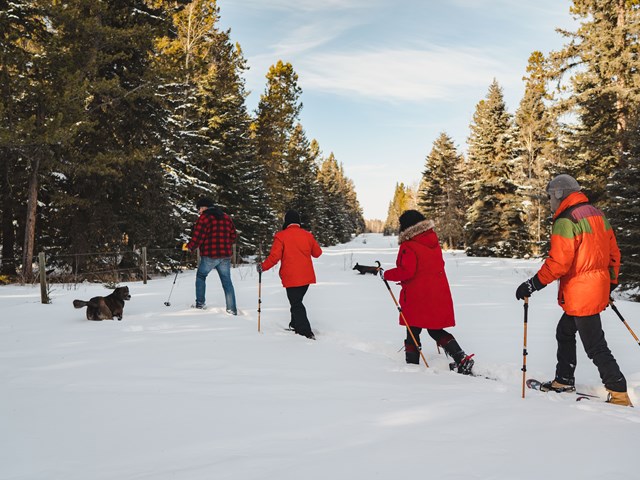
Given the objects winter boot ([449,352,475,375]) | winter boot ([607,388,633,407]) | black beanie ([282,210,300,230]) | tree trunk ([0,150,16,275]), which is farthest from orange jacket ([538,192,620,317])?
tree trunk ([0,150,16,275])

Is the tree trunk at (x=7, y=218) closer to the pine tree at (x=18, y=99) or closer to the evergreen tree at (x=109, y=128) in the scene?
the pine tree at (x=18, y=99)

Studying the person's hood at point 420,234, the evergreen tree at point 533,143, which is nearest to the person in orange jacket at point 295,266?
the person's hood at point 420,234

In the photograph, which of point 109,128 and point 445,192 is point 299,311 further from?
point 445,192

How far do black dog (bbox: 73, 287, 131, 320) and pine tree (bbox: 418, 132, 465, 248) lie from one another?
35.7 meters

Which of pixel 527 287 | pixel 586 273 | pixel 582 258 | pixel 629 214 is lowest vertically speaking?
pixel 527 287


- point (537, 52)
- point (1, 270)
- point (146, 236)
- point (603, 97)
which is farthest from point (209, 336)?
point (537, 52)

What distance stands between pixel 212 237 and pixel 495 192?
89.6ft

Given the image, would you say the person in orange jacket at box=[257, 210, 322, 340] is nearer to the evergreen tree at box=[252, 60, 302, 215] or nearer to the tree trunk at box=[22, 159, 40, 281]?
the tree trunk at box=[22, 159, 40, 281]

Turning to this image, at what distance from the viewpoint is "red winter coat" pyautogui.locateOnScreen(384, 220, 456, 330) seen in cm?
499

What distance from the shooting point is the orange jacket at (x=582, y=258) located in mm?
3994

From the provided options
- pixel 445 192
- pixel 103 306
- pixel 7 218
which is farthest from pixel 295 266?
pixel 445 192

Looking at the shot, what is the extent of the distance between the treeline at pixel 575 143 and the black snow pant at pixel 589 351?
29.5 ft

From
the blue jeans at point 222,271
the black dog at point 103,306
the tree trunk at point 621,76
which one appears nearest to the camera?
the black dog at point 103,306

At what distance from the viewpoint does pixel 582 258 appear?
4012 mm
